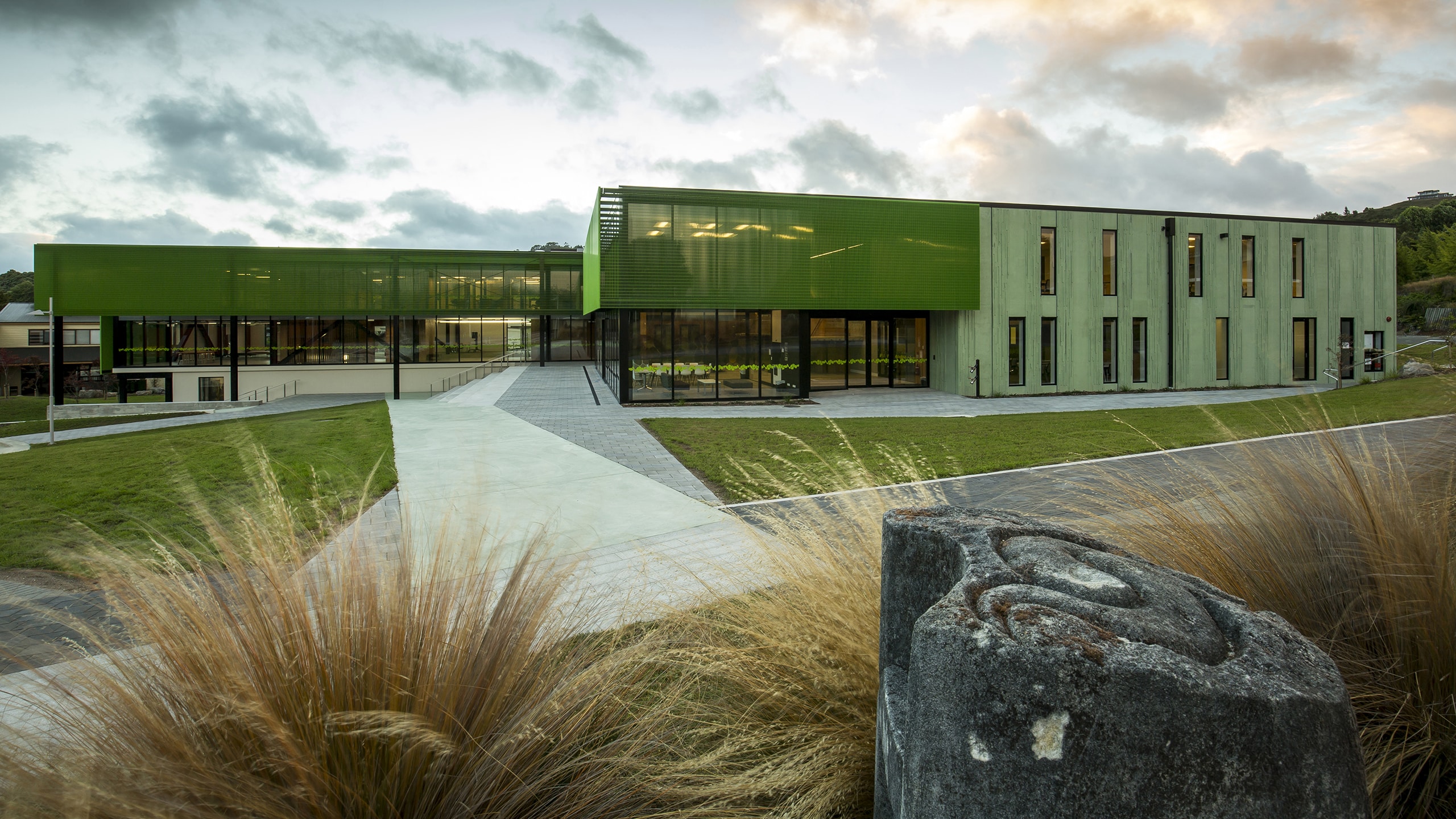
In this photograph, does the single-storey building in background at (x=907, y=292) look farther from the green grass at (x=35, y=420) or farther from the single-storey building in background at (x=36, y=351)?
the single-storey building in background at (x=36, y=351)

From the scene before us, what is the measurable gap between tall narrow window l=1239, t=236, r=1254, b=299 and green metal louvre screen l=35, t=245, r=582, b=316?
31.8 metres

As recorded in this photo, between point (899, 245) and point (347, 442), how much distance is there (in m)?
16.3

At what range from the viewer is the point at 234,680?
5.57ft

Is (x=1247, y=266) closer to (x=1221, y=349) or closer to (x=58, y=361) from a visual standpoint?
(x=1221, y=349)

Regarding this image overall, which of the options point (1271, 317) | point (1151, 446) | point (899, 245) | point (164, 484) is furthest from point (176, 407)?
point (1271, 317)

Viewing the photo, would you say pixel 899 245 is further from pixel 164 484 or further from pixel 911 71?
pixel 164 484

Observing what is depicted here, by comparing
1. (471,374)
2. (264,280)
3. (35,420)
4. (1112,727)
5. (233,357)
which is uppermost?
(264,280)

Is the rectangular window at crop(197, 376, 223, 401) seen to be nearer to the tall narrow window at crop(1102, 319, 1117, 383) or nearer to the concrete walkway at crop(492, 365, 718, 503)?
the concrete walkway at crop(492, 365, 718, 503)

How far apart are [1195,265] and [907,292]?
10.7 m

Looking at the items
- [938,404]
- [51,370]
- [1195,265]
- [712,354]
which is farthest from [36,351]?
[1195,265]

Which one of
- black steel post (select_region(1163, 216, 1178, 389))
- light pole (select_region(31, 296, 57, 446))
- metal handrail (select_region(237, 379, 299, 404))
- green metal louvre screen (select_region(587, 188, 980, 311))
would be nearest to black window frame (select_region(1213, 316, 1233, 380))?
black steel post (select_region(1163, 216, 1178, 389))

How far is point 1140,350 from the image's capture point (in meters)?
24.7

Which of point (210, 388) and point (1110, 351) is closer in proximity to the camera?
point (1110, 351)

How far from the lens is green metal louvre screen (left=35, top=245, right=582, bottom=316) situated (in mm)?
31250
